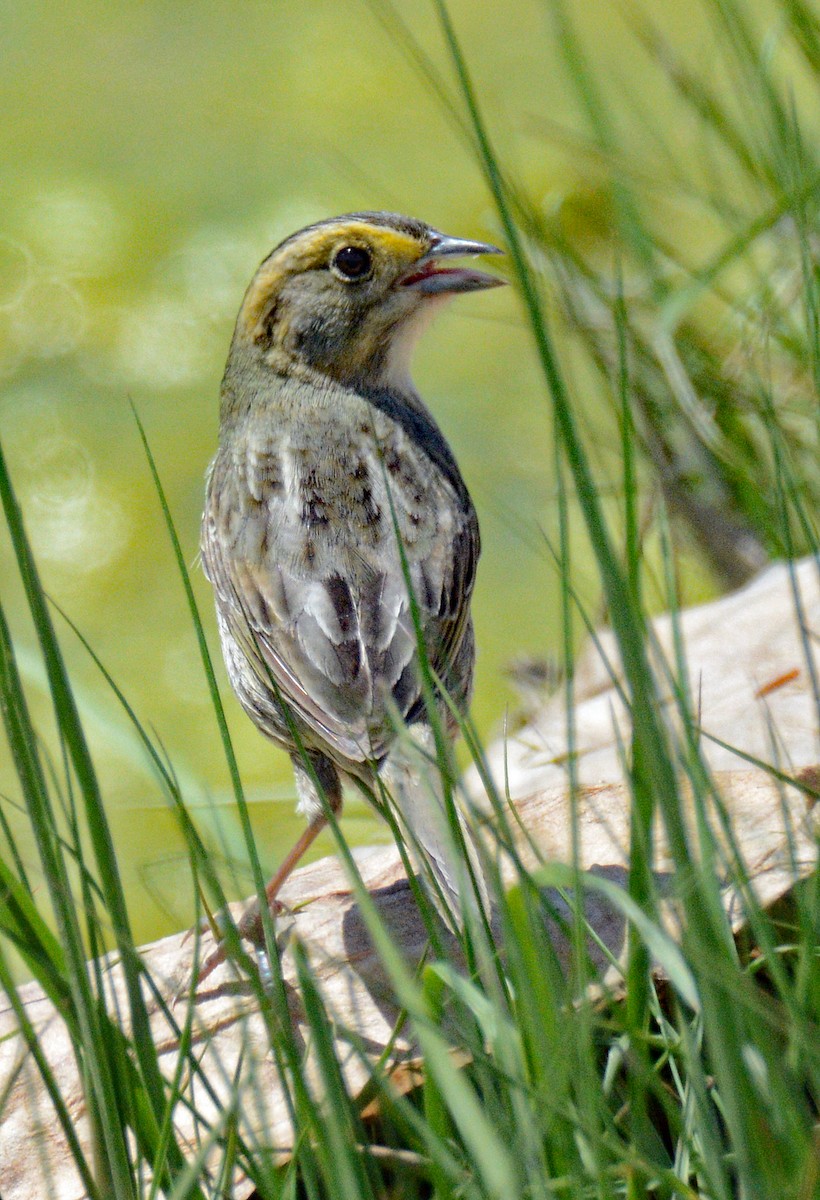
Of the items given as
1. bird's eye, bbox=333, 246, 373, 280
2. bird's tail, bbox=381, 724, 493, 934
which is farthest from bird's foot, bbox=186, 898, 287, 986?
bird's eye, bbox=333, 246, 373, 280

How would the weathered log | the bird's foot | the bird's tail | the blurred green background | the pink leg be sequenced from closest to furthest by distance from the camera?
the bird's tail
the weathered log
the bird's foot
the pink leg
the blurred green background

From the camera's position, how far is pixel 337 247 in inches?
132

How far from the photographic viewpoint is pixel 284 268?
11.2 feet

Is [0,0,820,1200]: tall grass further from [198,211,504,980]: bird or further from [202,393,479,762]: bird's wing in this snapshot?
[202,393,479,762]: bird's wing

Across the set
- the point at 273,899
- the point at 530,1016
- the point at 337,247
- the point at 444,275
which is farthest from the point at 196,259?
the point at 530,1016

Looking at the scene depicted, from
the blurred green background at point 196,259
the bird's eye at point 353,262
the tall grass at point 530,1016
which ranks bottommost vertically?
the tall grass at point 530,1016

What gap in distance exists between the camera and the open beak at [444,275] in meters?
3.33

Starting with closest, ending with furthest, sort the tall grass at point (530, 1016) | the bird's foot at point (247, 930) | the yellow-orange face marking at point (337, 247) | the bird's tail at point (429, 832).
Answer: the tall grass at point (530, 1016), the bird's tail at point (429, 832), the bird's foot at point (247, 930), the yellow-orange face marking at point (337, 247)

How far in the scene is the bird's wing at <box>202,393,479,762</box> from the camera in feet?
8.38

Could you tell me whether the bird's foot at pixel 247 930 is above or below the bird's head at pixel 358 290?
below

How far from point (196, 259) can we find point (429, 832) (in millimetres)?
3597

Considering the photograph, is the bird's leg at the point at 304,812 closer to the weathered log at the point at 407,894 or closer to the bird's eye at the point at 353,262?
the weathered log at the point at 407,894

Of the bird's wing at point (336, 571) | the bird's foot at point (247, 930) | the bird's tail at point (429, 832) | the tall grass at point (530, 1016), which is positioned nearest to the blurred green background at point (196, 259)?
the bird's foot at point (247, 930)

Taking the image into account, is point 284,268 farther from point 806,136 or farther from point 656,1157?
point 656,1157
